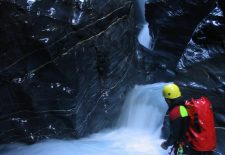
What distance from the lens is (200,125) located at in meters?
5.37

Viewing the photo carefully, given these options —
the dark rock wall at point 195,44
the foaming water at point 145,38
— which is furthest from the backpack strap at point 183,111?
the foaming water at point 145,38

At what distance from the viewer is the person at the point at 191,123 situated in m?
5.30

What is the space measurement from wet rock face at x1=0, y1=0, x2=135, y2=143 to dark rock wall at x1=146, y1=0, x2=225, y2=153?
5.49ft

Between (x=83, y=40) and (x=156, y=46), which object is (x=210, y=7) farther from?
(x=83, y=40)

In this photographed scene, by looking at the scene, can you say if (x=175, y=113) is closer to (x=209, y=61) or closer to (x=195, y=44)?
(x=209, y=61)

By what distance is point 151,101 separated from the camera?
858cm

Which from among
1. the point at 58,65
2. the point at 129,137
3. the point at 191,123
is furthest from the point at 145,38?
the point at 191,123

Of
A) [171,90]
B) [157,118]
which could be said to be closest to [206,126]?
[171,90]

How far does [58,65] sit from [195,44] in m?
3.50

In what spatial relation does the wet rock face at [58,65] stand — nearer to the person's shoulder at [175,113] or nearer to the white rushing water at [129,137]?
the white rushing water at [129,137]

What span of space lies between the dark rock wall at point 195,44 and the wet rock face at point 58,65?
5.49 ft

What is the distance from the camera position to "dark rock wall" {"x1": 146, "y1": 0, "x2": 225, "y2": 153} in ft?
24.9

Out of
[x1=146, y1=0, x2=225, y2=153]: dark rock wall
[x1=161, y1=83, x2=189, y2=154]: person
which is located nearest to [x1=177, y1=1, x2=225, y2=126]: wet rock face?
[x1=146, y1=0, x2=225, y2=153]: dark rock wall

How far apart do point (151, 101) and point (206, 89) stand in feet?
4.94
